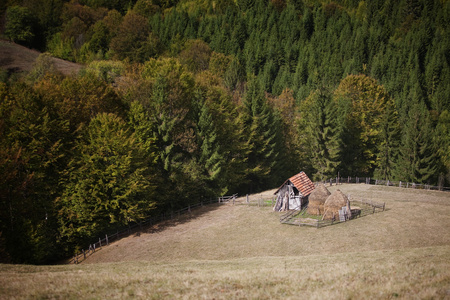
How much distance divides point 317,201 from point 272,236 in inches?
324

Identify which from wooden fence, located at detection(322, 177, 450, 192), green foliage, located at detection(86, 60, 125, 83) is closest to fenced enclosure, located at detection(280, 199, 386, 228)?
wooden fence, located at detection(322, 177, 450, 192)

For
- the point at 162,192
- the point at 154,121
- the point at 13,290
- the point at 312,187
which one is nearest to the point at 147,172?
the point at 162,192

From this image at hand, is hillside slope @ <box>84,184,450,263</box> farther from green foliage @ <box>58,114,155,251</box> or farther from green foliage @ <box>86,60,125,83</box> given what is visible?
green foliage @ <box>86,60,125,83</box>

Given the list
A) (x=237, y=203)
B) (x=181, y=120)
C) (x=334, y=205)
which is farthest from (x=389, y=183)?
(x=181, y=120)

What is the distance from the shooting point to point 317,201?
124ft

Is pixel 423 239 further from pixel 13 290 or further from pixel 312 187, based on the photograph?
pixel 13 290

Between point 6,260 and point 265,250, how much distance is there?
838 inches

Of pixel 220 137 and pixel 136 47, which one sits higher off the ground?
pixel 136 47

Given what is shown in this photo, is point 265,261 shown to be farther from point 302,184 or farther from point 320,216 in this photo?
point 302,184

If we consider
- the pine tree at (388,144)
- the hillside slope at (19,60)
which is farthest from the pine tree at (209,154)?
the hillside slope at (19,60)

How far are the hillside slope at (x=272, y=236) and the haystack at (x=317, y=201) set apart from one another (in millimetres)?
3872

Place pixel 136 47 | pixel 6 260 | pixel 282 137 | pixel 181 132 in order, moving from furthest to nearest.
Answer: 1. pixel 136 47
2. pixel 282 137
3. pixel 181 132
4. pixel 6 260

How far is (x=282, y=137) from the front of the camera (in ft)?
203

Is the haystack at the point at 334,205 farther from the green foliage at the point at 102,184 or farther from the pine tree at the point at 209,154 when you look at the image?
the green foliage at the point at 102,184
